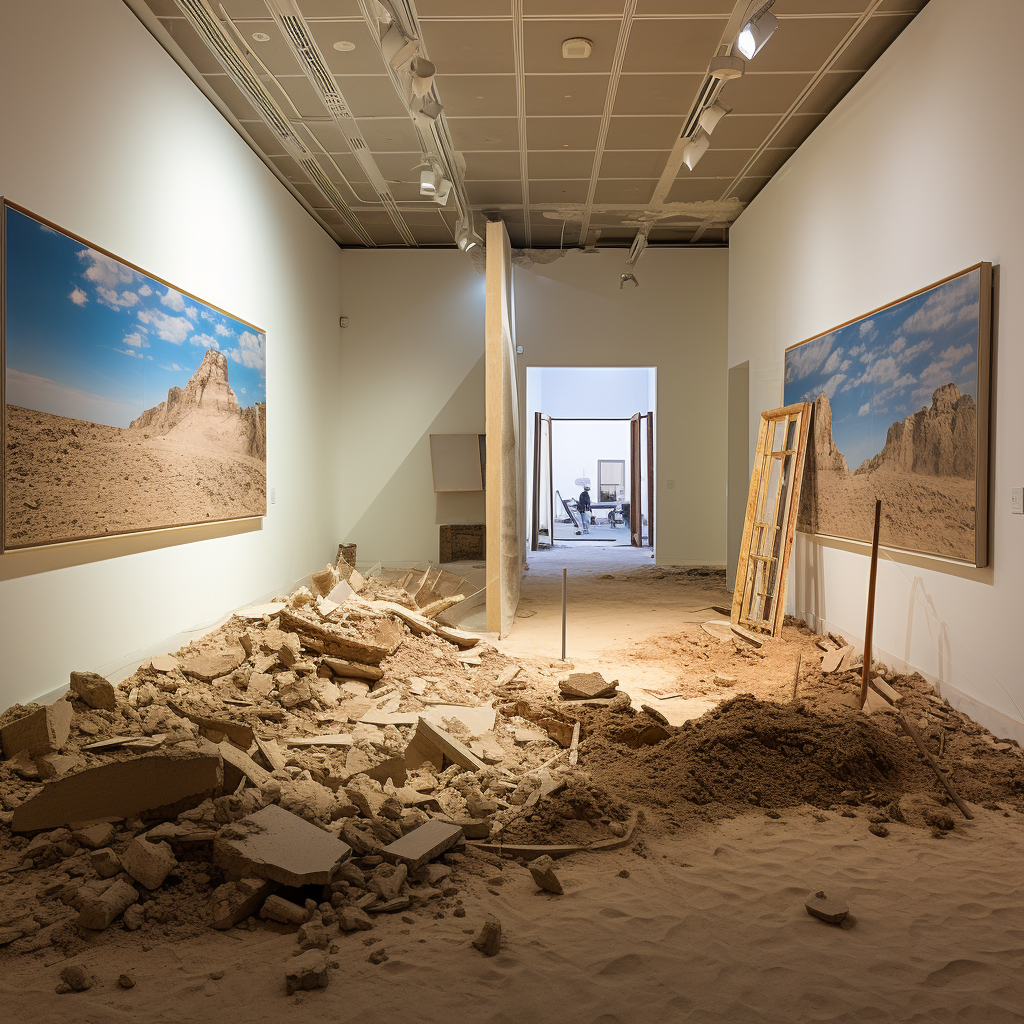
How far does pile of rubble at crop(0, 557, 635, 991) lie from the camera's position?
2.38 meters

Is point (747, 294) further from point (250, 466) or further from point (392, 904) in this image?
point (392, 904)

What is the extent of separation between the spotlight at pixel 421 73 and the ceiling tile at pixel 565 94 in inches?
44.0

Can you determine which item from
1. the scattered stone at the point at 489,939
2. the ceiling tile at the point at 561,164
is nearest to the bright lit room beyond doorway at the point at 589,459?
the ceiling tile at the point at 561,164

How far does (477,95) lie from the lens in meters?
6.05

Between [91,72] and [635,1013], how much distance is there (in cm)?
497

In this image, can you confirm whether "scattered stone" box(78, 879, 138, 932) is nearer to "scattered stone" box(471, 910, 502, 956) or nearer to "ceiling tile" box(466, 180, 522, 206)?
"scattered stone" box(471, 910, 502, 956)

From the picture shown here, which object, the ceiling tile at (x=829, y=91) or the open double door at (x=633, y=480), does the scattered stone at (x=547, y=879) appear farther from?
the open double door at (x=633, y=480)

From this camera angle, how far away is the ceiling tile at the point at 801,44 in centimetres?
499

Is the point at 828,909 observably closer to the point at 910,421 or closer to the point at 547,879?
the point at 547,879

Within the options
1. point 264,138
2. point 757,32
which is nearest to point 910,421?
point 757,32

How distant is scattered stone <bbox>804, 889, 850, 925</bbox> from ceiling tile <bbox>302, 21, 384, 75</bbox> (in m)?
5.42

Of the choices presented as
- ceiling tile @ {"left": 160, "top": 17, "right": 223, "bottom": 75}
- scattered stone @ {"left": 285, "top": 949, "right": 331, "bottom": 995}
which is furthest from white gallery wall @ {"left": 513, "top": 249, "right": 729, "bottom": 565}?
scattered stone @ {"left": 285, "top": 949, "right": 331, "bottom": 995}

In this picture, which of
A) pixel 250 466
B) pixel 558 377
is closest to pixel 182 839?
pixel 250 466

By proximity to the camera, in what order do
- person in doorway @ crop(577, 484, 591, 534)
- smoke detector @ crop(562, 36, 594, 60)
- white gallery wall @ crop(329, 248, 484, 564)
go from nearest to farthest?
smoke detector @ crop(562, 36, 594, 60), white gallery wall @ crop(329, 248, 484, 564), person in doorway @ crop(577, 484, 591, 534)
